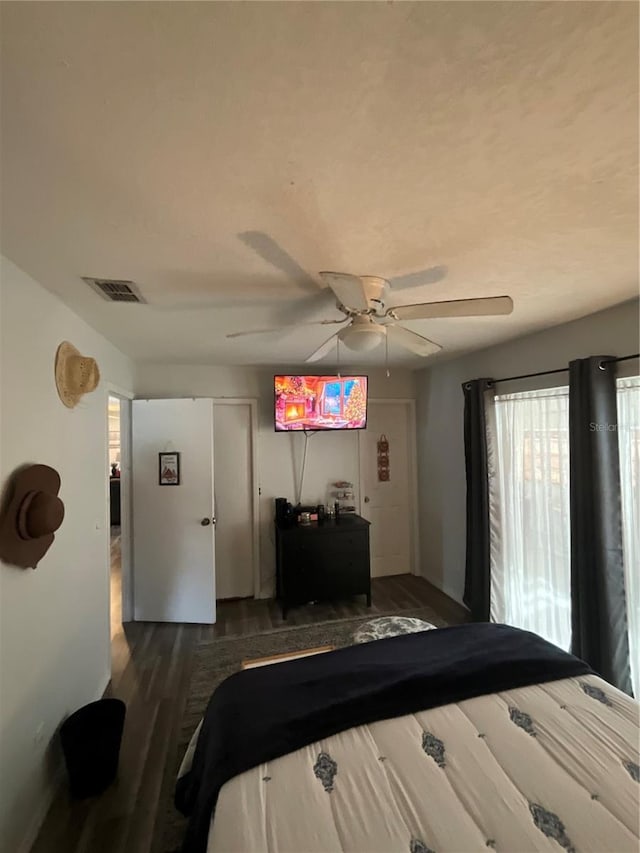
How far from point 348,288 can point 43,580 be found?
5.97 ft

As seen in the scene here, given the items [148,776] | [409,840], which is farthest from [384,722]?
[148,776]

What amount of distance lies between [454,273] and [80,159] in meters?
1.36

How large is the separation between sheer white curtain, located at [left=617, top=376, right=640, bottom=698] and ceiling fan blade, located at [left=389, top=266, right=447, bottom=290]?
133cm

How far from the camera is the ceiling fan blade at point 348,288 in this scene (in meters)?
1.27

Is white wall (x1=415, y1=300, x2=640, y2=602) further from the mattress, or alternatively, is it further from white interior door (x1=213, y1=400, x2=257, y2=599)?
white interior door (x1=213, y1=400, x2=257, y2=599)

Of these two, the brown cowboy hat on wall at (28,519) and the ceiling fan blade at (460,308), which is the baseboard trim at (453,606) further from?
the brown cowboy hat on wall at (28,519)

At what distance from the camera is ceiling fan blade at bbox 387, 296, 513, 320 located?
1440mm

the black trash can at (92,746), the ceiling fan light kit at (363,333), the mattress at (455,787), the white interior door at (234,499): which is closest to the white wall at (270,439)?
the white interior door at (234,499)

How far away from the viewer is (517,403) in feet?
9.53

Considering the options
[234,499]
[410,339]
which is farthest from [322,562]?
[410,339]

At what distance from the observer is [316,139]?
2.88 ft

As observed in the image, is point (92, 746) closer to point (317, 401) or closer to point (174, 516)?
point (174, 516)

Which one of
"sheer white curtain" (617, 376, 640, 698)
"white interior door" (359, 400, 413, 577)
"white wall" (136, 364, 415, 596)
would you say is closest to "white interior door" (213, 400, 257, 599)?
"white wall" (136, 364, 415, 596)

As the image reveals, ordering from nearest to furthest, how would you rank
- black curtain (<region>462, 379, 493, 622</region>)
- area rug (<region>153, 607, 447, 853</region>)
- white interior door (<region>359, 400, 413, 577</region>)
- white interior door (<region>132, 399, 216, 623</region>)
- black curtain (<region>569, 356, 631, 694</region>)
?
black curtain (<region>569, 356, 631, 694</region>)
area rug (<region>153, 607, 447, 853</region>)
black curtain (<region>462, 379, 493, 622</region>)
white interior door (<region>132, 399, 216, 623</region>)
white interior door (<region>359, 400, 413, 577</region>)
